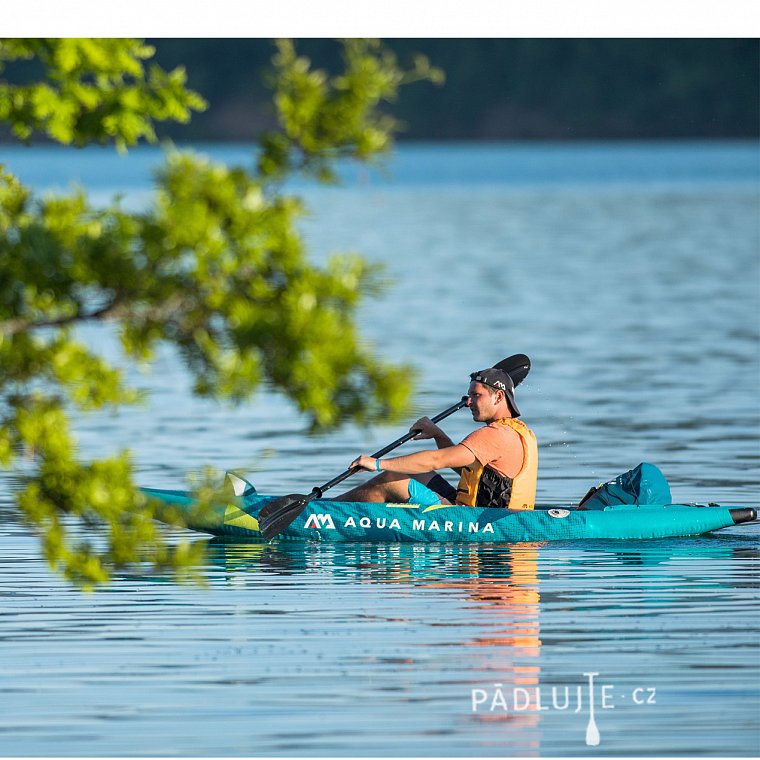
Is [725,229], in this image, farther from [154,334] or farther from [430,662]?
[154,334]

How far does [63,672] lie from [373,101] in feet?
14.8

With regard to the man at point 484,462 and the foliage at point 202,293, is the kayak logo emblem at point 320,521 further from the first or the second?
the foliage at point 202,293

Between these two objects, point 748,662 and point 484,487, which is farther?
point 484,487

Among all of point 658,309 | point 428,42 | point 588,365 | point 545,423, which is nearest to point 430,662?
point 545,423

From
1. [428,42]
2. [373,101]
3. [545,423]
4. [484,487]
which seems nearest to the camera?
[373,101]

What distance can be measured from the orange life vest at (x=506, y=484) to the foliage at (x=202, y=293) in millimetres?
7434

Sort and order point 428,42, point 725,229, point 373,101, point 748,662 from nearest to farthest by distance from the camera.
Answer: point 373,101 → point 748,662 → point 725,229 → point 428,42

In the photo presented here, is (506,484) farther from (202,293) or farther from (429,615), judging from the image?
(202,293)

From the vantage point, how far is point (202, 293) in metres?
6.67

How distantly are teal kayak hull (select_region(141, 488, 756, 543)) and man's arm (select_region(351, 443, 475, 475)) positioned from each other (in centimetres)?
38

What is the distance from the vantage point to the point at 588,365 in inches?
1052

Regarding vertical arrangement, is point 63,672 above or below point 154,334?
below

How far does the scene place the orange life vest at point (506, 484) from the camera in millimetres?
14164
